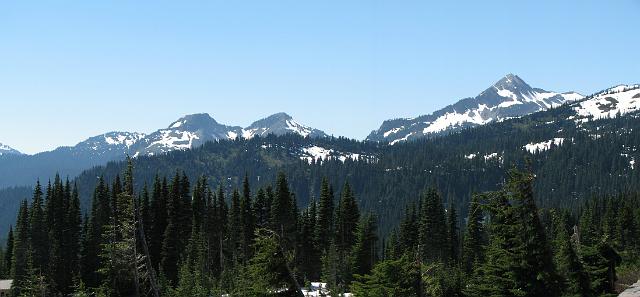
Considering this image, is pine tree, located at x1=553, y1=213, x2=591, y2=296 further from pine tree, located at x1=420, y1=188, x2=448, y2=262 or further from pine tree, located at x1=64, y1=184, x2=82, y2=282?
pine tree, located at x1=64, y1=184, x2=82, y2=282

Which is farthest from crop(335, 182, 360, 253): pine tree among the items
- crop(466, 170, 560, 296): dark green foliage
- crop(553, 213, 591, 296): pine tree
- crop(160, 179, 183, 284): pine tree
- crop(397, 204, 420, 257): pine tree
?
crop(466, 170, 560, 296): dark green foliage

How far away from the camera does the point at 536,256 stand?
2941cm

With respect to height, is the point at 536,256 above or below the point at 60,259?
above

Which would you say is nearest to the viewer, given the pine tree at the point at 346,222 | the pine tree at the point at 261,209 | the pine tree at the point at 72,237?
the pine tree at the point at 346,222

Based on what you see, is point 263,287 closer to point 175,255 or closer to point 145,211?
point 175,255

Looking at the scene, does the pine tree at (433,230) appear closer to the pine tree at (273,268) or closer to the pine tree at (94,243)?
the pine tree at (94,243)

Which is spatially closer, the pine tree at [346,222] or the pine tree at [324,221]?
the pine tree at [346,222]

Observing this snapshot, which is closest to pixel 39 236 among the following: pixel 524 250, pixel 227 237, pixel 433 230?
pixel 227 237

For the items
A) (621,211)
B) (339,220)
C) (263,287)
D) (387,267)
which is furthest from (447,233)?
(263,287)

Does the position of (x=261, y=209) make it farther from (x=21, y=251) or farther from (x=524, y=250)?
(x=524, y=250)

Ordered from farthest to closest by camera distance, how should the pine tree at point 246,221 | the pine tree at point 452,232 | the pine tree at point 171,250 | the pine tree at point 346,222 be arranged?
the pine tree at point 452,232 → the pine tree at point 346,222 → the pine tree at point 246,221 → the pine tree at point 171,250

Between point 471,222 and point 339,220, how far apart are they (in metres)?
21.2

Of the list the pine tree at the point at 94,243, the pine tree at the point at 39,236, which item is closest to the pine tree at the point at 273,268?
the pine tree at the point at 94,243

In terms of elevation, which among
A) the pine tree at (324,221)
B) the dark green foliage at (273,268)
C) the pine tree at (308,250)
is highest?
the dark green foliage at (273,268)
